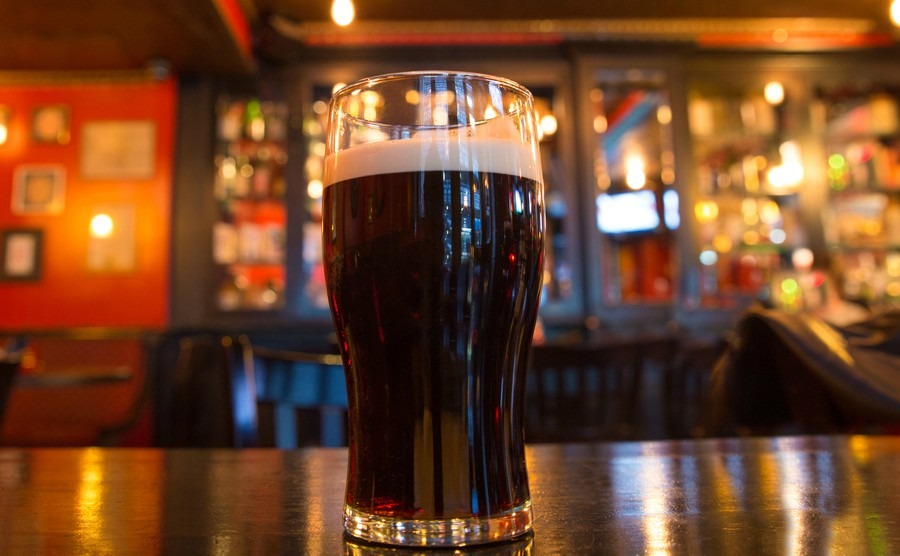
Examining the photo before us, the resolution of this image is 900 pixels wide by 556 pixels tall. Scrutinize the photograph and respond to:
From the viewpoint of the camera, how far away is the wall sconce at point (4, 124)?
4.78 meters

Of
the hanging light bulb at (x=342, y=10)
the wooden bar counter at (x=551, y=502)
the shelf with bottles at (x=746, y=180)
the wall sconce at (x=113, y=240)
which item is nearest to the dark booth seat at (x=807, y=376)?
the wooden bar counter at (x=551, y=502)

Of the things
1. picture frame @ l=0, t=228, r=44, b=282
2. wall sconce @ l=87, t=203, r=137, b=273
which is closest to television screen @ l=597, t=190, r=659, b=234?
wall sconce @ l=87, t=203, r=137, b=273

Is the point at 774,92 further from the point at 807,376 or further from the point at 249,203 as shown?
the point at 807,376

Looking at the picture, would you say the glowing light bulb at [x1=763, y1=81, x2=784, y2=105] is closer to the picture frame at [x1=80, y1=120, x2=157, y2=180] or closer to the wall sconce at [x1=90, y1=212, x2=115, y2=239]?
the picture frame at [x1=80, y1=120, x2=157, y2=180]

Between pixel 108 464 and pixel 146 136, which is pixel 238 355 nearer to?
pixel 108 464

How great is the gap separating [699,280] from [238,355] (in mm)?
3945

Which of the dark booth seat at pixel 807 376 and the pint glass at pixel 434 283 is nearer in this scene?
the pint glass at pixel 434 283

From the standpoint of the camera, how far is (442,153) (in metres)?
0.43

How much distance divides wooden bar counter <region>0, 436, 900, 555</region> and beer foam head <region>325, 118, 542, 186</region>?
205 millimetres

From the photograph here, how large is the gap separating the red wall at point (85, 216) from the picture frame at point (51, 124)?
30 millimetres

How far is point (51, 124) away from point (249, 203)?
1.46m

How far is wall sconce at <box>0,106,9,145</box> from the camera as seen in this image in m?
4.78

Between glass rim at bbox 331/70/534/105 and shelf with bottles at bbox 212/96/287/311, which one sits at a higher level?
shelf with bottles at bbox 212/96/287/311

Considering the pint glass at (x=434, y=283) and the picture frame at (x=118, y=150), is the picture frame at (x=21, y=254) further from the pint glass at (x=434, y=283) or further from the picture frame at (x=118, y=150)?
the pint glass at (x=434, y=283)
